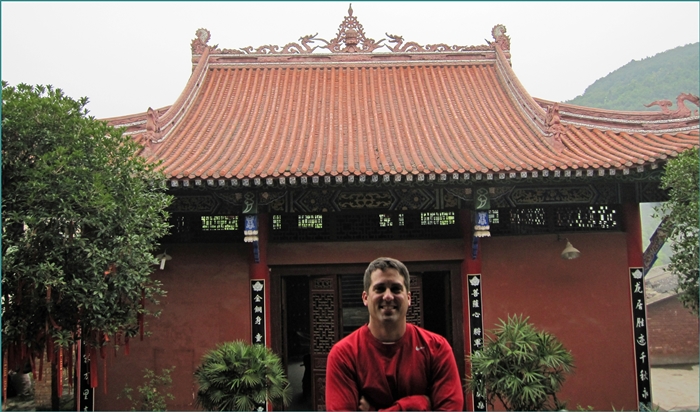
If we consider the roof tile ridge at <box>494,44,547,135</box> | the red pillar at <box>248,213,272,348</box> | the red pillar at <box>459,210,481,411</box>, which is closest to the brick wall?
the roof tile ridge at <box>494,44,547,135</box>

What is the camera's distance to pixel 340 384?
2.74 metres

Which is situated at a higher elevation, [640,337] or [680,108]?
[680,108]

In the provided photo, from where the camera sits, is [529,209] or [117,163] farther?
[529,209]

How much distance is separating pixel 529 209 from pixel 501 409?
9.27 feet

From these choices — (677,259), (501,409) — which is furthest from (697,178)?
(501,409)

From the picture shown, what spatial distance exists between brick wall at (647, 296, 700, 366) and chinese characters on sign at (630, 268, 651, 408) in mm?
6933

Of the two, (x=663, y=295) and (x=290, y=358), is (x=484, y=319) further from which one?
(x=663, y=295)

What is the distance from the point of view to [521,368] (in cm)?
579

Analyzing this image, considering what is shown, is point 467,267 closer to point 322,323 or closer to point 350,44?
point 322,323

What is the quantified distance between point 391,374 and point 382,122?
6210 millimetres

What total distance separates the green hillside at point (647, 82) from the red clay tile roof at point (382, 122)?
42083mm

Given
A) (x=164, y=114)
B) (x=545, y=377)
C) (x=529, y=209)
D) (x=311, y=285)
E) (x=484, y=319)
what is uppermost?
(x=164, y=114)

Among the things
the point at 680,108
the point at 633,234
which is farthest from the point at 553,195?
the point at 680,108

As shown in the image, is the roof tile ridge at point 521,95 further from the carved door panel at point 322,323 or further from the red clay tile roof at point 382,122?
the carved door panel at point 322,323
